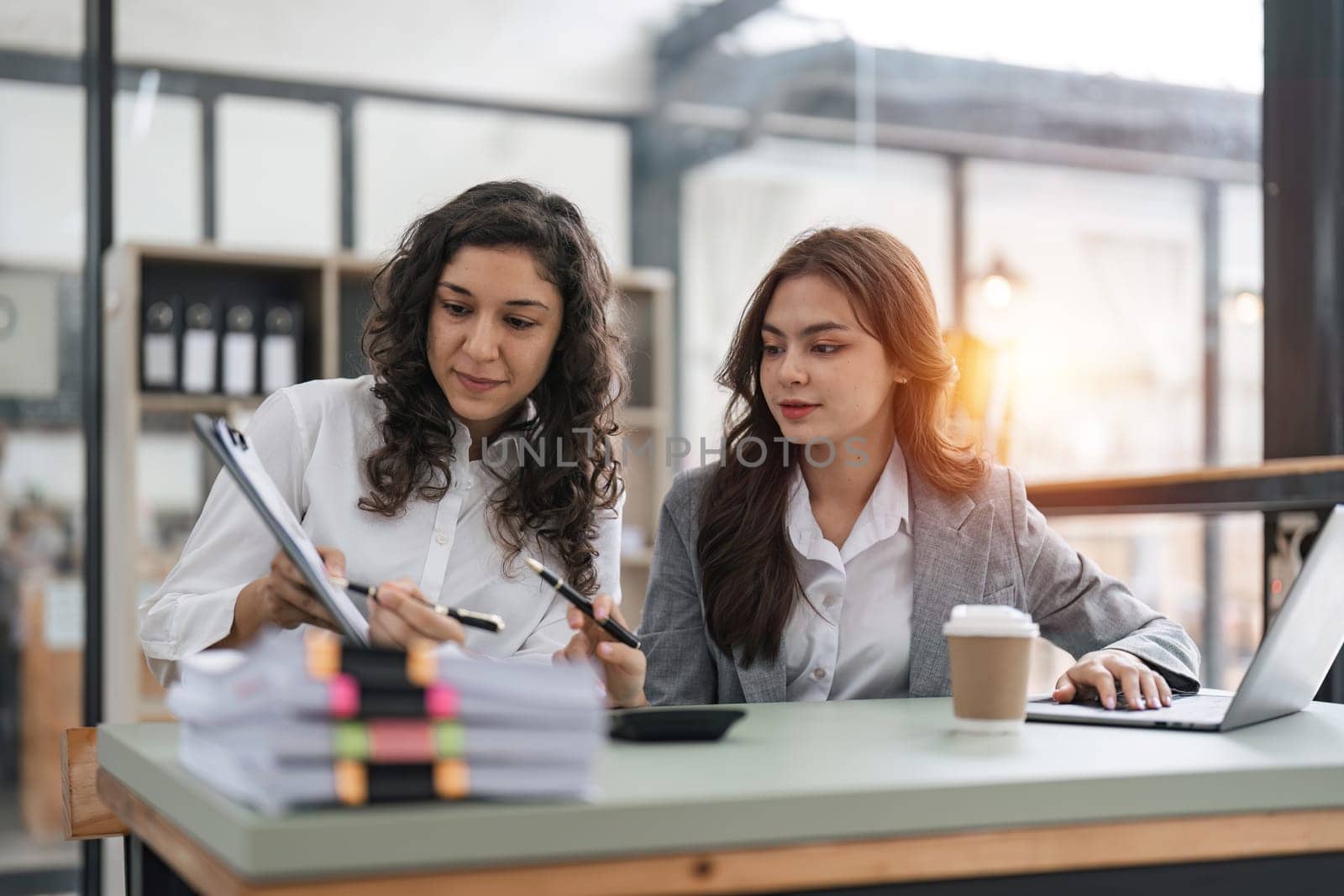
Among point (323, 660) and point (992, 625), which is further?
point (992, 625)

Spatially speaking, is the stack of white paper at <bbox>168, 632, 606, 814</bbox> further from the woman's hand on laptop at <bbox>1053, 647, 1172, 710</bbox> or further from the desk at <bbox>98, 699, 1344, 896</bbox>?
the woman's hand on laptop at <bbox>1053, 647, 1172, 710</bbox>

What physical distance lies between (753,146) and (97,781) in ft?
14.8

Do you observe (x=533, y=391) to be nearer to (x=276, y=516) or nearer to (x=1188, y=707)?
(x=276, y=516)

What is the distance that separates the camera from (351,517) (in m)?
1.81

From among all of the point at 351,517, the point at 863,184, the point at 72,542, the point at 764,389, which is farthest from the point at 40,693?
the point at 863,184

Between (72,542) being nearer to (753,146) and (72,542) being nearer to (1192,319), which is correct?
(753,146)

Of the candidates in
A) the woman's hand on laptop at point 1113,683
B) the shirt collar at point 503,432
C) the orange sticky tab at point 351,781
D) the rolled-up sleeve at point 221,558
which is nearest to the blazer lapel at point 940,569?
the woman's hand on laptop at point 1113,683

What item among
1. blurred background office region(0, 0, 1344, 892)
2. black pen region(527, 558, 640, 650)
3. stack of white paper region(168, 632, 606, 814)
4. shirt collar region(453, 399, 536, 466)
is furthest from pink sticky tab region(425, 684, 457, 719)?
blurred background office region(0, 0, 1344, 892)

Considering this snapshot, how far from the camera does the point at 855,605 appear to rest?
1.82 meters

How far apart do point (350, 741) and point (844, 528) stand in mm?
1138

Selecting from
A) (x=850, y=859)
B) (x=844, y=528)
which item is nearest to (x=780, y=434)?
(x=844, y=528)

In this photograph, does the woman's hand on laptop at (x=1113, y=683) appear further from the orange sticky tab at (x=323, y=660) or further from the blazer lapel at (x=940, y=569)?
the orange sticky tab at (x=323, y=660)

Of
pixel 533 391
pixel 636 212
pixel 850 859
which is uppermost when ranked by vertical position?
pixel 636 212

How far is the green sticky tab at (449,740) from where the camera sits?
84cm
